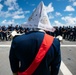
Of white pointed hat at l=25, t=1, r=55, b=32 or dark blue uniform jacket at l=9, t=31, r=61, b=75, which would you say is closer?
dark blue uniform jacket at l=9, t=31, r=61, b=75

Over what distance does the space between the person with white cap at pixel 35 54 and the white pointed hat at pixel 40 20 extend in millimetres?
31

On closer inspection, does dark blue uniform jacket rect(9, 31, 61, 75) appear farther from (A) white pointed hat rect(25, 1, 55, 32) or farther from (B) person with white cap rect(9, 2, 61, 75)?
(A) white pointed hat rect(25, 1, 55, 32)

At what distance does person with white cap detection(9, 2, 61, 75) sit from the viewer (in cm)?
265

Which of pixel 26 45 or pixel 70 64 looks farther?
pixel 70 64

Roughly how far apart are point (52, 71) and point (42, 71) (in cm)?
18

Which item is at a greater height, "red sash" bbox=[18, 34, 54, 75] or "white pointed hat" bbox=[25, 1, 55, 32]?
"white pointed hat" bbox=[25, 1, 55, 32]

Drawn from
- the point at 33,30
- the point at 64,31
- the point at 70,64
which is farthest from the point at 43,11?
the point at 64,31

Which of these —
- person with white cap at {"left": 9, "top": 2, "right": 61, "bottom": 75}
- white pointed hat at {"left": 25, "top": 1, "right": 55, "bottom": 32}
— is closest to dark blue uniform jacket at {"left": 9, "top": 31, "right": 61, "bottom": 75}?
person with white cap at {"left": 9, "top": 2, "right": 61, "bottom": 75}

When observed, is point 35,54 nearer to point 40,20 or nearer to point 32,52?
point 32,52

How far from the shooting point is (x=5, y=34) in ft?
71.2

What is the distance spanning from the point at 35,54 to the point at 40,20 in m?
0.49

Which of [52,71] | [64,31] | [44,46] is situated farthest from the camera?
[64,31]

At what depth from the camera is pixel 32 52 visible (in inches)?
105

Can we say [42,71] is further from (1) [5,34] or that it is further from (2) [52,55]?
(1) [5,34]
